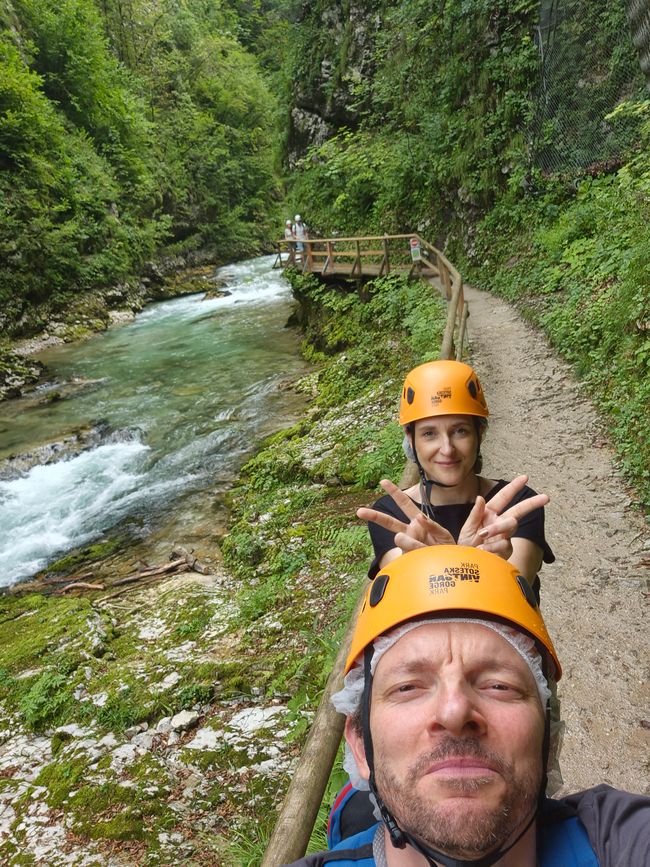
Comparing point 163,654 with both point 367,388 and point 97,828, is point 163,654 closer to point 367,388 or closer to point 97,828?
point 97,828

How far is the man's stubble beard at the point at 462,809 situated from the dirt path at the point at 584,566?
2.36 m

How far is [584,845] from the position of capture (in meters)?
1.20

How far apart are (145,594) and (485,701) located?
253 inches

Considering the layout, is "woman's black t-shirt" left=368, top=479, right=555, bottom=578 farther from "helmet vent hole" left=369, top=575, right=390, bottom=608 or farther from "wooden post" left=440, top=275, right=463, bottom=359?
"wooden post" left=440, top=275, right=463, bottom=359

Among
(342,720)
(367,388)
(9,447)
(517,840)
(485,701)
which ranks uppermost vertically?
(485,701)

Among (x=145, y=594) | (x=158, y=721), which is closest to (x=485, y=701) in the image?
(x=158, y=721)

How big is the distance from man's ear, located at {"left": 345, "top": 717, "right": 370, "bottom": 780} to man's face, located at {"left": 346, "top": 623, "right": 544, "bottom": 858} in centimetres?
2

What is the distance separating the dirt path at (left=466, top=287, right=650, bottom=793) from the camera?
307cm

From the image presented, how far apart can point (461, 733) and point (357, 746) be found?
37cm

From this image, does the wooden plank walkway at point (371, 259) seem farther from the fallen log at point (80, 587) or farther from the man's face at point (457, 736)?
the man's face at point (457, 736)

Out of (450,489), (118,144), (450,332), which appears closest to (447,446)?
(450,489)

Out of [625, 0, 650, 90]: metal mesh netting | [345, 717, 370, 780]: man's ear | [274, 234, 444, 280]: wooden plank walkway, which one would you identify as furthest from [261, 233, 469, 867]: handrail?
[274, 234, 444, 280]: wooden plank walkway

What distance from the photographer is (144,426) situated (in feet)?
43.6

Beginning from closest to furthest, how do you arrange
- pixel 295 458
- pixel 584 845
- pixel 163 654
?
1. pixel 584 845
2. pixel 163 654
3. pixel 295 458
